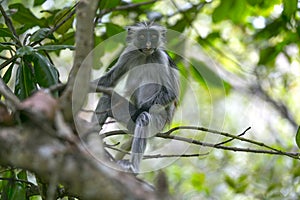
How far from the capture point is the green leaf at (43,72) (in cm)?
261

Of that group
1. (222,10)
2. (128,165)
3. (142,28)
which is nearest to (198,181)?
(222,10)

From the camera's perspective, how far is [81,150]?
1525 millimetres

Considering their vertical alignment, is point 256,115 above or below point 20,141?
below

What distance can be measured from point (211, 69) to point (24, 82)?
2.26 m

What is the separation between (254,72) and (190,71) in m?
2.09

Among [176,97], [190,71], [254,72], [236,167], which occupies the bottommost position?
[236,167]

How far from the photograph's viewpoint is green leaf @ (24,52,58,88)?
2614mm

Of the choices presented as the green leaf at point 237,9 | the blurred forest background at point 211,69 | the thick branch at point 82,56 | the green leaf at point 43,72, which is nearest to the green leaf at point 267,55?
the blurred forest background at point 211,69

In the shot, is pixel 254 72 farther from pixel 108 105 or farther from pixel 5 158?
pixel 5 158

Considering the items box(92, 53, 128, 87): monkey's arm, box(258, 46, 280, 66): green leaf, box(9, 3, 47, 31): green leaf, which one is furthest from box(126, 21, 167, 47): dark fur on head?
box(258, 46, 280, 66): green leaf

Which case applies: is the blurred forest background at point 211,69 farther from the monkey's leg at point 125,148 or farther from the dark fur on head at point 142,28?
the monkey's leg at point 125,148

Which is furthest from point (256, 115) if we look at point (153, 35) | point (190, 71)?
point (153, 35)

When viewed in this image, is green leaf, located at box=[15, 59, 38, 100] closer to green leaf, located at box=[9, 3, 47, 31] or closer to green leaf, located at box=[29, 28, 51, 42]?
green leaf, located at box=[29, 28, 51, 42]

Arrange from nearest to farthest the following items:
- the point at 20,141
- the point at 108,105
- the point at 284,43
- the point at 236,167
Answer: the point at 20,141, the point at 108,105, the point at 284,43, the point at 236,167
